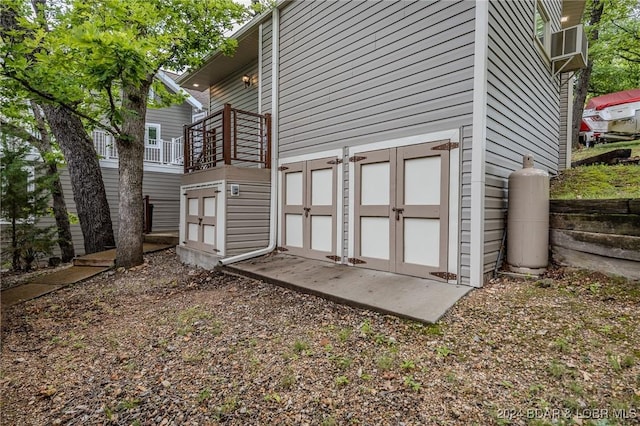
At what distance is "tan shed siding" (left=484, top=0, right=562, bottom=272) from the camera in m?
4.05

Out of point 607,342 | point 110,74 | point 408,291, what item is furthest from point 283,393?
point 110,74

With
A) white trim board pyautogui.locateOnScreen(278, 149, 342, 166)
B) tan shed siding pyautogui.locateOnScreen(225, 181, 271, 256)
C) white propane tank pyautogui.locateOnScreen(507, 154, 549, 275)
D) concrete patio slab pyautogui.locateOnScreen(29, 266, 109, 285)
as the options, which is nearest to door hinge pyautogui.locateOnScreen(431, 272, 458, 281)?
white propane tank pyautogui.locateOnScreen(507, 154, 549, 275)

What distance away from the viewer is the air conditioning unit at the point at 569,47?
5939mm

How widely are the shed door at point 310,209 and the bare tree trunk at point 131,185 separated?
124 inches

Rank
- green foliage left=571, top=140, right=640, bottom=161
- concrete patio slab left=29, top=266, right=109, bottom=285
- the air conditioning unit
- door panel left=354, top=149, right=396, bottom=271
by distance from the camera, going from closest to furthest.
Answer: door panel left=354, top=149, right=396, bottom=271 < concrete patio slab left=29, top=266, right=109, bottom=285 < the air conditioning unit < green foliage left=571, top=140, right=640, bottom=161

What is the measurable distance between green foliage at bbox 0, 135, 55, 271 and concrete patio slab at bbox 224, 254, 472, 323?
14.6 feet

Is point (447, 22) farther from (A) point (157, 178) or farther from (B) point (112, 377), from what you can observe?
(A) point (157, 178)

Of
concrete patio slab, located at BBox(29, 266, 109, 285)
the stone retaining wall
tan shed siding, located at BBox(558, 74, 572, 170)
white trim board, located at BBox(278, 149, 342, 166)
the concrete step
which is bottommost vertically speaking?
concrete patio slab, located at BBox(29, 266, 109, 285)

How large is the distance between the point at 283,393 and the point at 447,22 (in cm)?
468

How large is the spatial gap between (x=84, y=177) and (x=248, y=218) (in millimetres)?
4589

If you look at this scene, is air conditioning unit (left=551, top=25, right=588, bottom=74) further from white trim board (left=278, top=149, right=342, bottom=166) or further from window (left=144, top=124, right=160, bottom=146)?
window (left=144, top=124, right=160, bottom=146)

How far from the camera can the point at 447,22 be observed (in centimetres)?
413

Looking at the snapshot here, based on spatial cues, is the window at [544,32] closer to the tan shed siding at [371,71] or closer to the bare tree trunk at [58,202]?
the tan shed siding at [371,71]

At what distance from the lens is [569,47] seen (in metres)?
6.11
